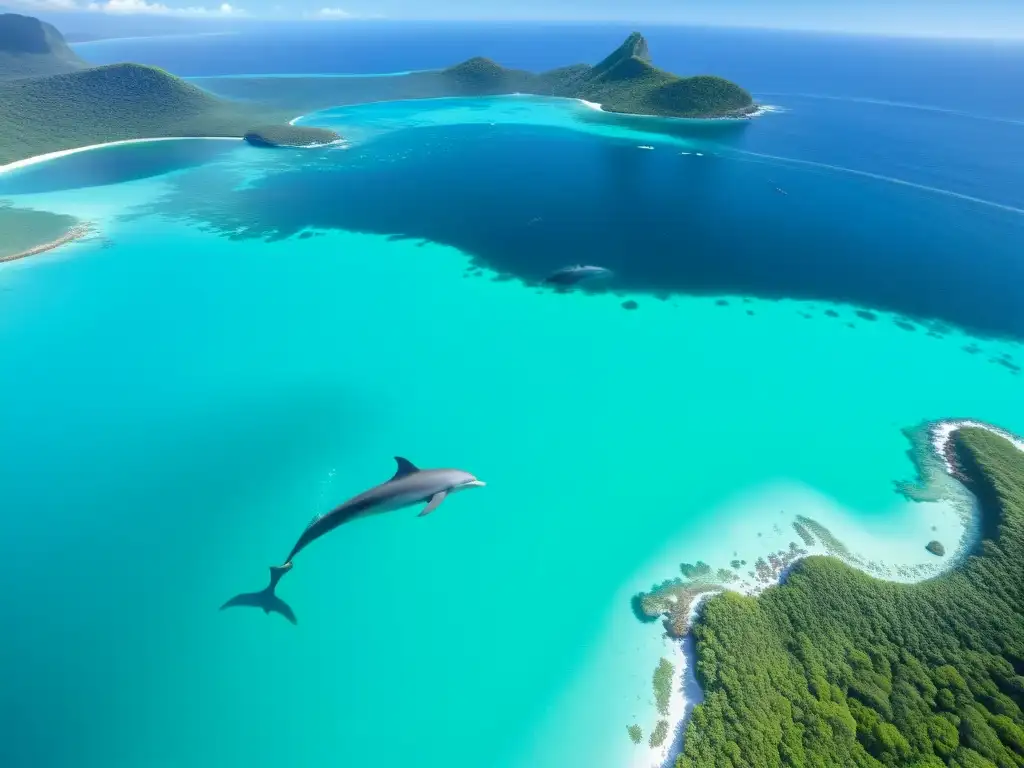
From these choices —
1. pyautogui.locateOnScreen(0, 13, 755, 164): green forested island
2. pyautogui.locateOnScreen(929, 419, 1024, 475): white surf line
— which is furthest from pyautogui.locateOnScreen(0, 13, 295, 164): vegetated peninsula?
pyautogui.locateOnScreen(929, 419, 1024, 475): white surf line

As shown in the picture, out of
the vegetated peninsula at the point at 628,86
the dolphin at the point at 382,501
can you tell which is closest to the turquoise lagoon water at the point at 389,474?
the dolphin at the point at 382,501

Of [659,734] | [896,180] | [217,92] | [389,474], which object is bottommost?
[659,734]

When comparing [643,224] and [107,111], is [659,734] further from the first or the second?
[107,111]

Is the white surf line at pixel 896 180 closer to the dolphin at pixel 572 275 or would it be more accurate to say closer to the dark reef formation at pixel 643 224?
the dark reef formation at pixel 643 224

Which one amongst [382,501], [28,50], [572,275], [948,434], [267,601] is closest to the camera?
[382,501]

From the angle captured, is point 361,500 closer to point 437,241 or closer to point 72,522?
point 72,522

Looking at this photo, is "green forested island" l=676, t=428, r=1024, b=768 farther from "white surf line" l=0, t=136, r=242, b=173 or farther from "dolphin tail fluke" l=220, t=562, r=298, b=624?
"white surf line" l=0, t=136, r=242, b=173

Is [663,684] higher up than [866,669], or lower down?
lower down

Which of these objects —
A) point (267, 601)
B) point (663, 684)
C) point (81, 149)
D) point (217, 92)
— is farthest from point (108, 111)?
point (663, 684)
